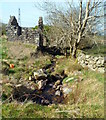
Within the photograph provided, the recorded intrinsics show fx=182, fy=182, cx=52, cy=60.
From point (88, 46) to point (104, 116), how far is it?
11141 mm

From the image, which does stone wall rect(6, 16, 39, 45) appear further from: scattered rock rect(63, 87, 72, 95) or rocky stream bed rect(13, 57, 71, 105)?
scattered rock rect(63, 87, 72, 95)

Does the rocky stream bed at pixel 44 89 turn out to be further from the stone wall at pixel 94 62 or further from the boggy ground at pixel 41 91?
the stone wall at pixel 94 62

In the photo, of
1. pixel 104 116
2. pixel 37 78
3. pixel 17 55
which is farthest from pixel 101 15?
pixel 104 116

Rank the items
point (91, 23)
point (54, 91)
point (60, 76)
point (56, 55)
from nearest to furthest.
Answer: point (54, 91), point (60, 76), point (91, 23), point (56, 55)

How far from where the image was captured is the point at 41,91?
7340 millimetres

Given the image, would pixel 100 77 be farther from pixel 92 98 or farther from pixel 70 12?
pixel 70 12

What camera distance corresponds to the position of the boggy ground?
3.93 metres

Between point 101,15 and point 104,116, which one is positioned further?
point 101,15

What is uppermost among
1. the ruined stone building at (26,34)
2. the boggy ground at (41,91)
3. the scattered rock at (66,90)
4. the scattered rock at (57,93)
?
the ruined stone building at (26,34)

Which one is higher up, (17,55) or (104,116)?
(17,55)

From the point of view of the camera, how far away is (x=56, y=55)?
1433 cm

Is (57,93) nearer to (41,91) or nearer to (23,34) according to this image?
(41,91)

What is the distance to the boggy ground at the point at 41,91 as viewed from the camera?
3930 mm

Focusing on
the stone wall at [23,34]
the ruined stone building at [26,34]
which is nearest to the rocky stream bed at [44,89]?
the ruined stone building at [26,34]
